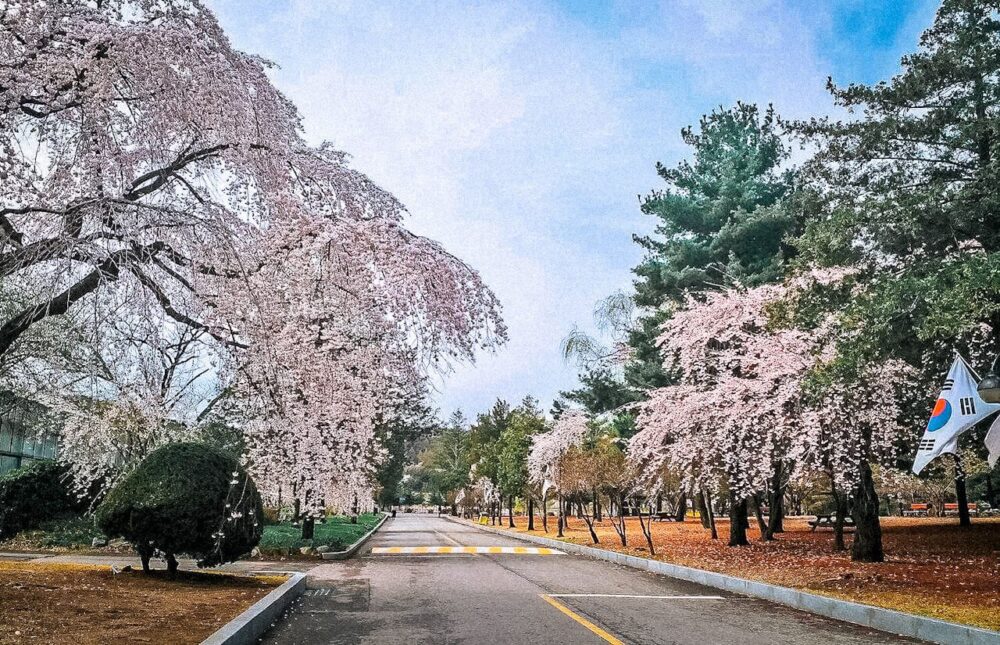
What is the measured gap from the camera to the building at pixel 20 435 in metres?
29.2

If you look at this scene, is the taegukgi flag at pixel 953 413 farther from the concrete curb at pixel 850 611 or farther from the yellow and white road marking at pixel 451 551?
the yellow and white road marking at pixel 451 551

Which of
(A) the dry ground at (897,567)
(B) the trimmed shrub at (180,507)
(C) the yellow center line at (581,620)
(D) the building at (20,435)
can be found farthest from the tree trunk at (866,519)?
(D) the building at (20,435)

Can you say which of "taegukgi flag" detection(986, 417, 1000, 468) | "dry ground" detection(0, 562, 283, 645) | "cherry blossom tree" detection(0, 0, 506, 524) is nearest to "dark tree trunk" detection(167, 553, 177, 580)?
"dry ground" detection(0, 562, 283, 645)

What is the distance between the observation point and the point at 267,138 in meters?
7.64

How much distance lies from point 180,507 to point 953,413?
12477 millimetres

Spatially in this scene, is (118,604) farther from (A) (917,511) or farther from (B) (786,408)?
(A) (917,511)

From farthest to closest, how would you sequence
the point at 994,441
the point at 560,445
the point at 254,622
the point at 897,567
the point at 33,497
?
1. the point at 560,445
2. the point at 33,497
3. the point at 897,567
4. the point at 994,441
5. the point at 254,622

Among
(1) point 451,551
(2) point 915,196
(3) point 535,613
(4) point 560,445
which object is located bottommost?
(1) point 451,551

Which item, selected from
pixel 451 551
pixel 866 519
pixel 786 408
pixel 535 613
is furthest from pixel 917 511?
pixel 535 613

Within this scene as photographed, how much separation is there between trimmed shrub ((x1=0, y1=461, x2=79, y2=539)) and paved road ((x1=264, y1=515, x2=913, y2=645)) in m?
13.2

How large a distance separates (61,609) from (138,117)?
5.93 metres

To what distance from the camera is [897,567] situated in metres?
16.5

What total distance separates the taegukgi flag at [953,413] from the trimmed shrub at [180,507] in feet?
35.1

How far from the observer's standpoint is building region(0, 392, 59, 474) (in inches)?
1148
